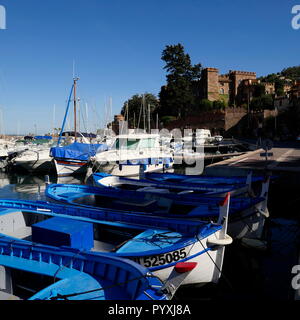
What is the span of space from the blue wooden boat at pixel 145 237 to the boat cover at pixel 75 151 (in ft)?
55.2

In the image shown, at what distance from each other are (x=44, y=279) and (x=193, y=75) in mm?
68482

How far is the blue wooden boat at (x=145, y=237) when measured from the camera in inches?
262

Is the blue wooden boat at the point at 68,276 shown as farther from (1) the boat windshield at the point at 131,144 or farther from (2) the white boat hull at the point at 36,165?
(2) the white boat hull at the point at 36,165

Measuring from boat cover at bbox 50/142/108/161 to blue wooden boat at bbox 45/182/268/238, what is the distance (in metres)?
13.0

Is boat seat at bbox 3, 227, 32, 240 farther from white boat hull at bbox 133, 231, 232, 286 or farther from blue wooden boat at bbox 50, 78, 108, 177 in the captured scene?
blue wooden boat at bbox 50, 78, 108, 177

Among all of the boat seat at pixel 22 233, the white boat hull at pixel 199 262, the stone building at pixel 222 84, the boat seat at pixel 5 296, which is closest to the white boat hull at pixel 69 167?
the boat seat at pixel 22 233

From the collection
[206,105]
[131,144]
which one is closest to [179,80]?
[206,105]

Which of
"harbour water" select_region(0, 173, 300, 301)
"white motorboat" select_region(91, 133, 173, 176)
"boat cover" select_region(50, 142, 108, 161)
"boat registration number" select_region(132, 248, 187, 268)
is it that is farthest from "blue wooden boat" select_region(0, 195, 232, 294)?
"boat cover" select_region(50, 142, 108, 161)

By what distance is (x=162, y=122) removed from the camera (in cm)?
6869

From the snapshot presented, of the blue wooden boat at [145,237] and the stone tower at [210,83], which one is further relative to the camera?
the stone tower at [210,83]

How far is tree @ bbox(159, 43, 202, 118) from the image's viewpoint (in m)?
66.1

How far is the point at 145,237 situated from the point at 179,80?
203 ft
